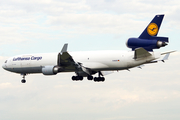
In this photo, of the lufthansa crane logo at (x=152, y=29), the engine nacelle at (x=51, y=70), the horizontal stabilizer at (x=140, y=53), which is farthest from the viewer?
the engine nacelle at (x=51, y=70)

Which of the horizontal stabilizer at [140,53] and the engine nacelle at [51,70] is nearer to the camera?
the horizontal stabilizer at [140,53]

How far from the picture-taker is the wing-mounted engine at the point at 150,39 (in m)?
40.0

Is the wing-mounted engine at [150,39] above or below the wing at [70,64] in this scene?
above

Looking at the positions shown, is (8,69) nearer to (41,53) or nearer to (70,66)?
(41,53)

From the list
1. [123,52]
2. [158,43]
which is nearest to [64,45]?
[123,52]

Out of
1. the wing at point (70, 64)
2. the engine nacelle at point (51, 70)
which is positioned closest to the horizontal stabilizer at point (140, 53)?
the wing at point (70, 64)

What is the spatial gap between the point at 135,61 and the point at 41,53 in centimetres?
1528

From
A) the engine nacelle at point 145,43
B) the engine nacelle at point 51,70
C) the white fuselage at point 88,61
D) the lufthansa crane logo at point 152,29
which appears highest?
the lufthansa crane logo at point 152,29

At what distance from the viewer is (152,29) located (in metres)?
40.8

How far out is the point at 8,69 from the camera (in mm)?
51031

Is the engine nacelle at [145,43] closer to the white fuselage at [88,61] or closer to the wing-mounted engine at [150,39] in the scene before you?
the wing-mounted engine at [150,39]

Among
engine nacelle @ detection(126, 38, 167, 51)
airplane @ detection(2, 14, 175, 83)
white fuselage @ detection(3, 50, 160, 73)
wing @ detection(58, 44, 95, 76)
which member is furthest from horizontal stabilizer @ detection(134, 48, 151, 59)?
wing @ detection(58, 44, 95, 76)

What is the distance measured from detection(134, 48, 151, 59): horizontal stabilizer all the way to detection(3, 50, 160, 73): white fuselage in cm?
53

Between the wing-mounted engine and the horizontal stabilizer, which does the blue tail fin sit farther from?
the horizontal stabilizer
